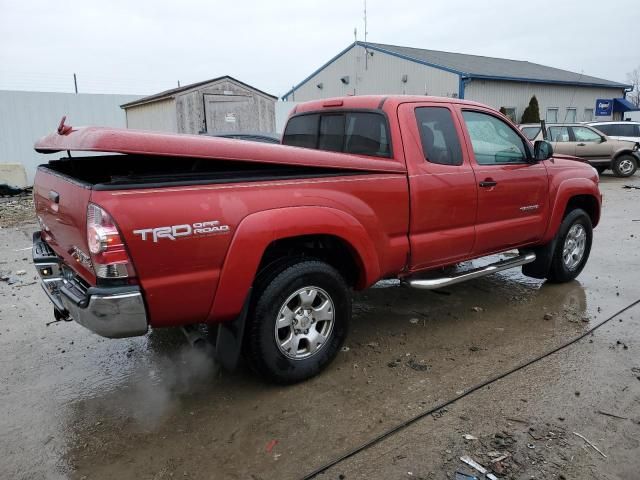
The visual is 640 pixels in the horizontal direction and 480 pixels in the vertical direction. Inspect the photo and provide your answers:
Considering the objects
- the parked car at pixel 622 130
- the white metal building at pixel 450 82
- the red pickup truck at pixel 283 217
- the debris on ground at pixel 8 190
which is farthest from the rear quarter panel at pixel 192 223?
the white metal building at pixel 450 82

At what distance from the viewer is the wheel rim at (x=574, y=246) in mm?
5596

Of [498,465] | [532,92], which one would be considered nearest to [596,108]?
[532,92]

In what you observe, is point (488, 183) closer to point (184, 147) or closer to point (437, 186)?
point (437, 186)

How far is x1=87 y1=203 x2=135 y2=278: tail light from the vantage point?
8.77 feet

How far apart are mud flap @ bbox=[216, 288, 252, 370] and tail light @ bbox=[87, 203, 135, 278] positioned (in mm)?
720

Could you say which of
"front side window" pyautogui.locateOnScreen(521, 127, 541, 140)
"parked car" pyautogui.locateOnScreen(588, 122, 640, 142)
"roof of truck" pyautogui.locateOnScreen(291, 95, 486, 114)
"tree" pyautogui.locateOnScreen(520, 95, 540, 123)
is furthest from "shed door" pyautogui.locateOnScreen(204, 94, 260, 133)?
"tree" pyautogui.locateOnScreen(520, 95, 540, 123)

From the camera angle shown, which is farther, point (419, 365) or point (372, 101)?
point (372, 101)

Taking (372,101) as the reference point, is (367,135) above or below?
below

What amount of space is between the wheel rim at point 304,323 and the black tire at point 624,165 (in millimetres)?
16546

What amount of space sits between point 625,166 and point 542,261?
14.0 meters

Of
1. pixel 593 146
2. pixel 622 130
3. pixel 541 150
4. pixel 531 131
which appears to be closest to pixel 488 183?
pixel 541 150

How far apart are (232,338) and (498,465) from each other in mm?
1678


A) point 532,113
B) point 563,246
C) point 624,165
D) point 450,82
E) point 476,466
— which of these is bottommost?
point 476,466

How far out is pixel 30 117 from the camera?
14.0m
